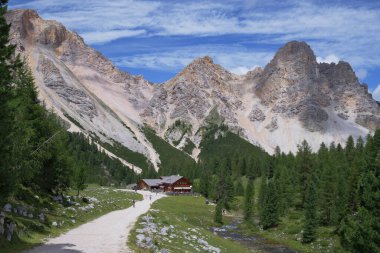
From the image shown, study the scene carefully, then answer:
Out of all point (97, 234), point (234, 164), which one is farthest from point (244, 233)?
point (234, 164)

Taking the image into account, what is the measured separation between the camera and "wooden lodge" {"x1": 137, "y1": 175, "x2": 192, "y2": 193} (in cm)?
18225

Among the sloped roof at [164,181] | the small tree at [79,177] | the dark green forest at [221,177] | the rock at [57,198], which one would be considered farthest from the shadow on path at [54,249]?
the sloped roof at [164,181]

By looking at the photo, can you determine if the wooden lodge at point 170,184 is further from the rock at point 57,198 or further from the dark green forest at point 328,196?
the rock at point 57,198

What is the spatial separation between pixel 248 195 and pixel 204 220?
18432 mm

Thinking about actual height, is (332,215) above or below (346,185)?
below

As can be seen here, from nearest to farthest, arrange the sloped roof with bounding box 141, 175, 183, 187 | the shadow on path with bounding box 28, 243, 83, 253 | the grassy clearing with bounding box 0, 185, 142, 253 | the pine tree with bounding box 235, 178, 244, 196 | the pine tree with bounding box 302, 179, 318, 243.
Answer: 1. the shadow on path with bounding box 28, 243, 83, 253
2. the grassy clearing with bounding box 0, 185, 142, 253
3. the pine tree with bounding box 302, 179, 318, 243
4. the pine tree with bounding box 235, 178, 244, 196
5. the sloped roof with bounding box 141, 175, 183, 187

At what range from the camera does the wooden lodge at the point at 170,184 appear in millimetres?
182250

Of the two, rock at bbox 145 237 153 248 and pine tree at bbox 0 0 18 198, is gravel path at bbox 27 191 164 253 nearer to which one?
rock at bbox 145 237 153 248

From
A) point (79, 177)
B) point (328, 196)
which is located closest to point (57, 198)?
point (79, 177)

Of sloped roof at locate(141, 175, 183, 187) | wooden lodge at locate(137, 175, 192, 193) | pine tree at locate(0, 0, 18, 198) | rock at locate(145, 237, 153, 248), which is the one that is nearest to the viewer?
pine tree at locate(0, 0, 18, 198)

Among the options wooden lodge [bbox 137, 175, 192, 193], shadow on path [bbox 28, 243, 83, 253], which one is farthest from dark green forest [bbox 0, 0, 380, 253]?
wooden lodge [bbox 137, 175, 192, 193]

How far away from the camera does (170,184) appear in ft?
598

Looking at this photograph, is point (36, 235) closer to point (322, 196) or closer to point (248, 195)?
point (322, 196)

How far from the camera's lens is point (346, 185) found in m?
82.5
